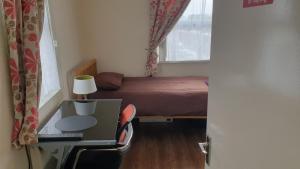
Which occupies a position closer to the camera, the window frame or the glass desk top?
the glass desk top

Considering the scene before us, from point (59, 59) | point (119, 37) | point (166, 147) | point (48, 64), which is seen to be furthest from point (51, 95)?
point (119, 37)

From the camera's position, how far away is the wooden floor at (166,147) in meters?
2.53

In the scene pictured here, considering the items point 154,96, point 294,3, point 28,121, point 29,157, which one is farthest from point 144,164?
point 294,3

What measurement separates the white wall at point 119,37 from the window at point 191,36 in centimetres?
16

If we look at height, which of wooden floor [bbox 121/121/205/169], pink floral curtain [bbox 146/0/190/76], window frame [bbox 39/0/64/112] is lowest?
wooden floor [bbox 121/121/205/169]

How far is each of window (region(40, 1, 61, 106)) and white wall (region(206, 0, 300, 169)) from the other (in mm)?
1633

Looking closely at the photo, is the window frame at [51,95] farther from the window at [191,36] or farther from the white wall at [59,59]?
the window at [191,36]

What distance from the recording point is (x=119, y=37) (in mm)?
3730

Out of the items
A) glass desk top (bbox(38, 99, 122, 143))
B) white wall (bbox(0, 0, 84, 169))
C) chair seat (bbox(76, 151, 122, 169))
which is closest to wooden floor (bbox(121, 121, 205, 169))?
chair seat (bbox(76, 151, 122, 169))

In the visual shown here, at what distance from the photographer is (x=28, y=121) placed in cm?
137

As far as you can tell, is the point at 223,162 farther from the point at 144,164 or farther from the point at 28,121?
the point at 144,164

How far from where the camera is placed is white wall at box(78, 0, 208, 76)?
361 centimetres

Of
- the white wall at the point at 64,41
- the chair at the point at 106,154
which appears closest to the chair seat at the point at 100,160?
the chair at the point at 106,154

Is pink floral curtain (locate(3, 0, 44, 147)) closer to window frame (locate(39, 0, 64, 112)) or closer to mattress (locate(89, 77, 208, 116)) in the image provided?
window frame (locate(39, 0, 64, 112))
